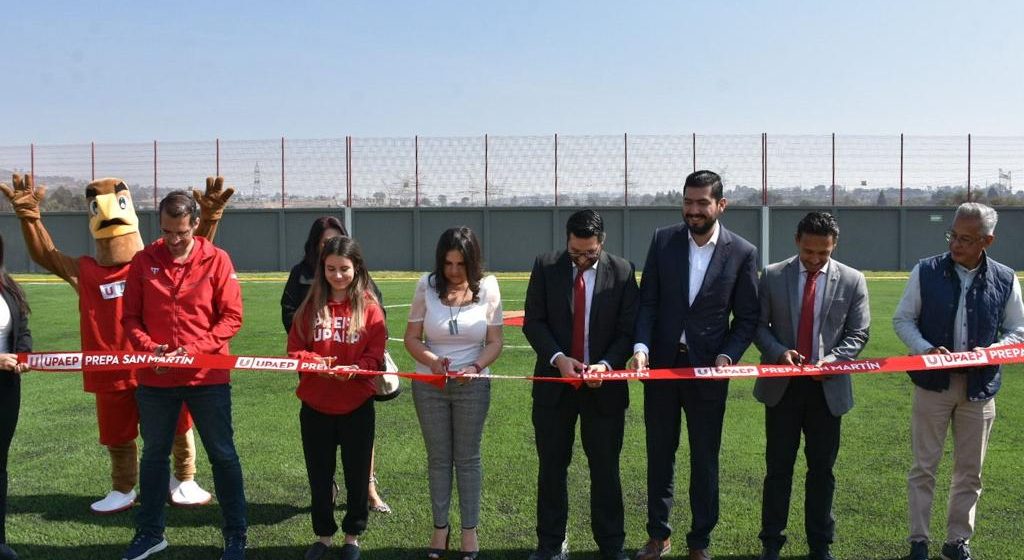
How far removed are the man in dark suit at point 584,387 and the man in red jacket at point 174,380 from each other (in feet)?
5.87

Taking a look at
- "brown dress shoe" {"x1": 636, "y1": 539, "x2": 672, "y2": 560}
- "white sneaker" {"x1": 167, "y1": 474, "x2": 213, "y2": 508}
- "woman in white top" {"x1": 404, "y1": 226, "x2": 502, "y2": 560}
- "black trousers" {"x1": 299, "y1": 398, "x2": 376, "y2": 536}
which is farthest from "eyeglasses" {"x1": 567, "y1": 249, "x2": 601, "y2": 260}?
"white sneaker" {"x1": 167, "y1": 474, "x2": 213, "y2": 508}

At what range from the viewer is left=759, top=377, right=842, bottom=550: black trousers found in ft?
15.6

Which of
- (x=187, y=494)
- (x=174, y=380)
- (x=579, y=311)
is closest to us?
(x=174, y=380)

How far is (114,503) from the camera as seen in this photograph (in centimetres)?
564

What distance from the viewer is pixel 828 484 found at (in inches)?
188

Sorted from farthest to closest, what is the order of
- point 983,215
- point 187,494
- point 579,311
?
point 187,494 < point 579,311 < point 983,215

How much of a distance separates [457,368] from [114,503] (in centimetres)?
267

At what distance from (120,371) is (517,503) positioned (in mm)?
2817

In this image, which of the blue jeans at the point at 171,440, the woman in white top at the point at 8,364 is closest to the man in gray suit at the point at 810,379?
the blue jeans at the point at 171,440

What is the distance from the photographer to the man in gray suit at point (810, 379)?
15.6 feet

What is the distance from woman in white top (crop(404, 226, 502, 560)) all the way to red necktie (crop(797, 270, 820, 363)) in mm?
1744

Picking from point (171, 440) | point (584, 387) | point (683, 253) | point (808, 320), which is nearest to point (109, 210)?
point (171, 440)

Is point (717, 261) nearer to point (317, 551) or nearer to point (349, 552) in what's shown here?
point (349, 552)

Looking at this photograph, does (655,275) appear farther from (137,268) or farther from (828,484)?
(137,268)
